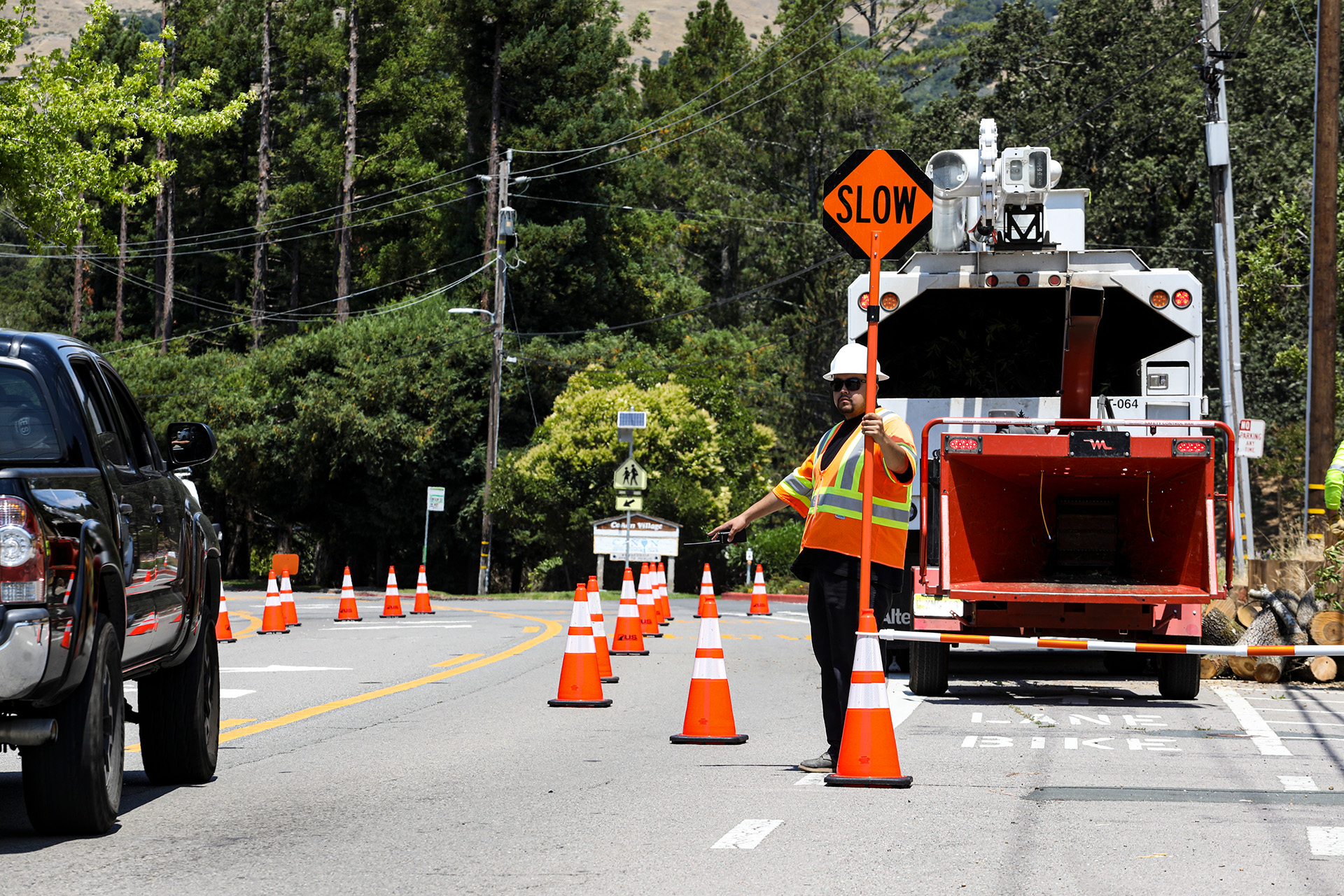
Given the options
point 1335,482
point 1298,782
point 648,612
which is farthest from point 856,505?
point 648,612

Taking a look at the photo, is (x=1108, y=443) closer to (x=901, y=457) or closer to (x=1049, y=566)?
(x=1049, y=566)

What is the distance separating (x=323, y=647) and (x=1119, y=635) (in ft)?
32.3

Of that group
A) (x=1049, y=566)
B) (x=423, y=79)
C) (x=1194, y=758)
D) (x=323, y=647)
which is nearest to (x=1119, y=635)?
(x=1049, y=566)

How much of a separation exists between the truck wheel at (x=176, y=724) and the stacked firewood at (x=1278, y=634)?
9.29 meters

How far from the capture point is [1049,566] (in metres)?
13.4

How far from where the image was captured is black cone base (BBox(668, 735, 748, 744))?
996 centimetres

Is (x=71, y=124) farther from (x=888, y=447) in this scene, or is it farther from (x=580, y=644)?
(x=888, y=447)

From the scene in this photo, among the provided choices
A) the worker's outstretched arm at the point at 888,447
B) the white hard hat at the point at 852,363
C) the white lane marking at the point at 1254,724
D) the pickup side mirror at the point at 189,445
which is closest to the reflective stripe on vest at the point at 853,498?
the worker's outstretched arm at the point at 888,447

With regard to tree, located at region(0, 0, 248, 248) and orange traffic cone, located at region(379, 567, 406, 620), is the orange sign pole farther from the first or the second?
orange traffic cone, located at region(379, 567, 406, 620)

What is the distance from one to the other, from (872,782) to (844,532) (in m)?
1.30

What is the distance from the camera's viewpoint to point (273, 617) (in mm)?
22078

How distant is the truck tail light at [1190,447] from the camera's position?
1205 cm

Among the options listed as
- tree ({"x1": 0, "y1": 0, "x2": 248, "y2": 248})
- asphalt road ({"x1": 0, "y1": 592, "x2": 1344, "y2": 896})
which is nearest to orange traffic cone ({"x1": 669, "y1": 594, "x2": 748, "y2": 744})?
asphalt road ({"x1": 0, "y1": 592, "x2": 1344, "y2": 896})

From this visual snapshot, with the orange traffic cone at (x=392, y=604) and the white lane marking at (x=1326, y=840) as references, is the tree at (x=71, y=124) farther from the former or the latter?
the white lane marking at (x=1326, y=840)
